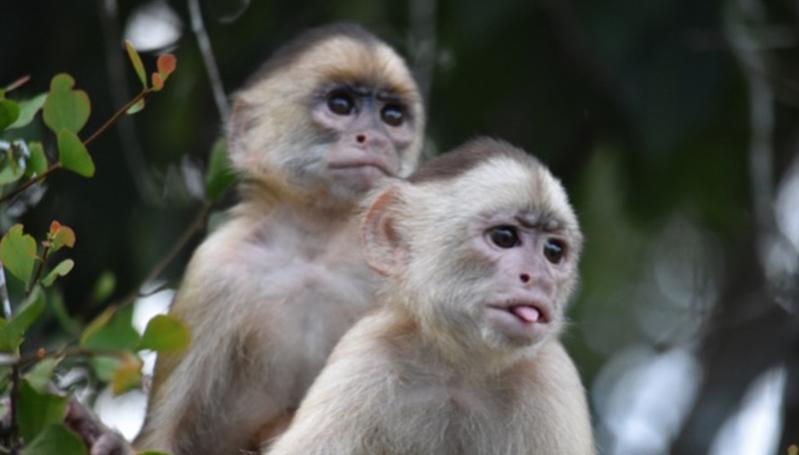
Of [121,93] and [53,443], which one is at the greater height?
[53,443]

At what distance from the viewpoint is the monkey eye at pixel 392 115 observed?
6770mm

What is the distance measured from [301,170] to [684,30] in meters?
3.22

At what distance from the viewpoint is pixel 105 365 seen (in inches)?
137

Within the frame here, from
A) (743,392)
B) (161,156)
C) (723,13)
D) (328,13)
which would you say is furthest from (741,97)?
(161,156)

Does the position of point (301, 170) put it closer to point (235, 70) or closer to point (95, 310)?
point (95, 310)

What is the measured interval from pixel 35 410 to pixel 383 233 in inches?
91.5

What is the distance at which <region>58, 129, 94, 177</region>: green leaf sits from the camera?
411cm

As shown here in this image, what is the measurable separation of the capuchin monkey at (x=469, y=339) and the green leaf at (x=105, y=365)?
1.75 m

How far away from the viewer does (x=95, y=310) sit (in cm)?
854

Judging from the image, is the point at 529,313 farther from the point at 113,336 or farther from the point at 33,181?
the point at 113,336

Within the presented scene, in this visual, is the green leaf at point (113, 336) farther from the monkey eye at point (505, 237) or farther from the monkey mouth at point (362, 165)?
the monkey mouth at point (362, 165)

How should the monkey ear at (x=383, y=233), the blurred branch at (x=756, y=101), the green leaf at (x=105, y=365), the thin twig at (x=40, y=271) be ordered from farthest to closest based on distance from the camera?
the blurred branch at (x=756, y=101) < the monkey ear at (x=383, y=233) < the thin twig at (x=40, y=271) < the green leaf at (x=105, y=365)

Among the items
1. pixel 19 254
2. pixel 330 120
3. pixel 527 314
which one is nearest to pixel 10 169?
pixel 19 254

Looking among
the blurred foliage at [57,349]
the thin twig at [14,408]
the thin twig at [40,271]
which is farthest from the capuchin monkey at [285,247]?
the thin twig at [14,408]
